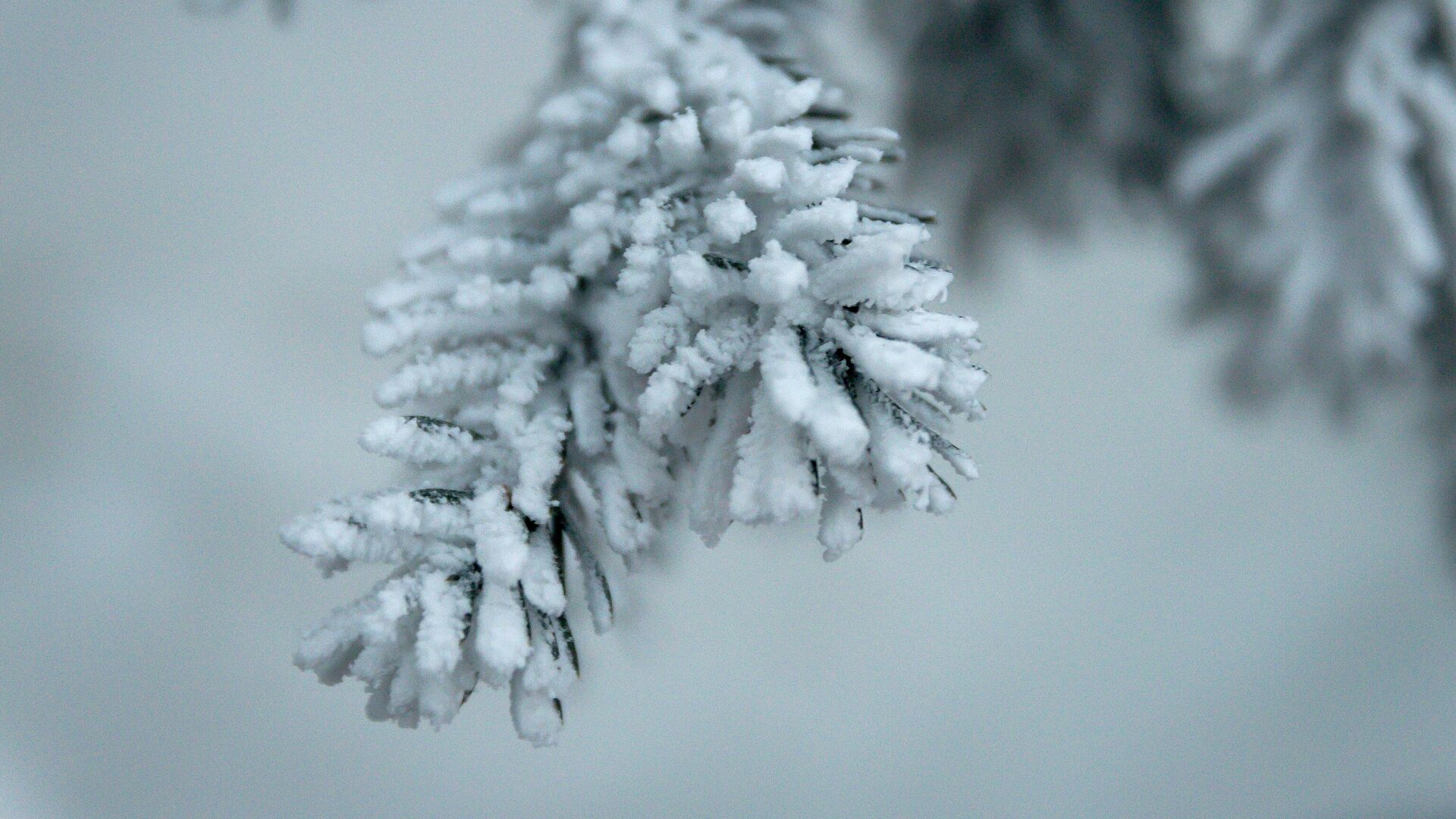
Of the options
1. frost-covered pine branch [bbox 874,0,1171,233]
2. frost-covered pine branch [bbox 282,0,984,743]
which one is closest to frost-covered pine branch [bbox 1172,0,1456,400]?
frost-covered pine branch [bbox 874,0,1171,233]

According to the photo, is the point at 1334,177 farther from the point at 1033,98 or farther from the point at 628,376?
the point at 628,376

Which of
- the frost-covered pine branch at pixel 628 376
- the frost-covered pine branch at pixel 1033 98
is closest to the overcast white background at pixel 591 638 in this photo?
the frost-covered pine branch at pixel 1033 98

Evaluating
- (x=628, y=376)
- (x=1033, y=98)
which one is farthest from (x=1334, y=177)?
(x=628, y=376)

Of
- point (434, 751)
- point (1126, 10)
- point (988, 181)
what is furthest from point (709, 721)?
point (1126, 10)

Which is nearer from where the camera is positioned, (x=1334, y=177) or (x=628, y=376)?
(x=628, y=376)

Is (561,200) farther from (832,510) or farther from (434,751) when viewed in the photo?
(434,751)

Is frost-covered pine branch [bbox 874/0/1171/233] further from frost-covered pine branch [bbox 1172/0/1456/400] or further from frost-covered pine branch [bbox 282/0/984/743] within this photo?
frost-covered pine branch [bbox 282/0/984/743]
